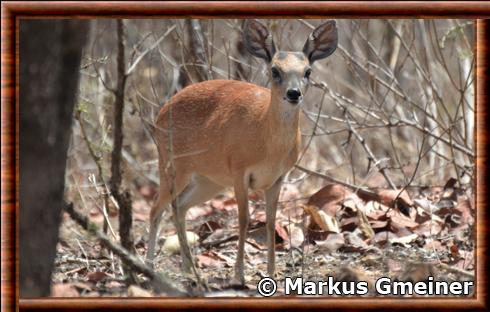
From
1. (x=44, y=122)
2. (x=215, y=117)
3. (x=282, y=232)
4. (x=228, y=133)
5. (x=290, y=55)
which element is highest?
(x=290, y=55)

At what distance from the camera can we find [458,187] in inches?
408

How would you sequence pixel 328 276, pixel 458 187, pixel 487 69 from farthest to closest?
pixel 458 187
pixel 328 276
pixel 487 69

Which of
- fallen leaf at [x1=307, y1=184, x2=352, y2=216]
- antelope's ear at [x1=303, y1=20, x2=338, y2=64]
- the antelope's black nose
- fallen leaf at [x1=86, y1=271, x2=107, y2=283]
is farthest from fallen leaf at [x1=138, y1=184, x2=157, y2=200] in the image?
the antelope's black nose

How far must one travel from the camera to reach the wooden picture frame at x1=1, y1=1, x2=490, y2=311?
6.12 meters

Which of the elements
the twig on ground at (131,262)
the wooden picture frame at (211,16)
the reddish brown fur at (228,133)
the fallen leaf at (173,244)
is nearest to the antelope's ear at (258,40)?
the reddish brown fur at (228,133)

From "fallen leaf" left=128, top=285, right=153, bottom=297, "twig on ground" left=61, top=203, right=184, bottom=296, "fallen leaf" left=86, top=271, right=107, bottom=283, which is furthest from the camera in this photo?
"fallen leaf" left=86, top=271, right=107, bottom=283

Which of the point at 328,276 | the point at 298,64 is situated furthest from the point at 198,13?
the point at 328,276

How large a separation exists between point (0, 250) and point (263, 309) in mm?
1566

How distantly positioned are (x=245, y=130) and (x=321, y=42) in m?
0.92

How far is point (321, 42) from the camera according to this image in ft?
27.8

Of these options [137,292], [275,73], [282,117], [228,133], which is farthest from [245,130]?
[137,292]

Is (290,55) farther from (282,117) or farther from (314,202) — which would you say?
(314,202)

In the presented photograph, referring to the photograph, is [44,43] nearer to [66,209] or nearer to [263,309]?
[66,209]

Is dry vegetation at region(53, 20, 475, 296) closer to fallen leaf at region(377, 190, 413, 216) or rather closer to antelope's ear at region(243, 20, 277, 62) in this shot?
fallen leaf at region(377, 190, 413, 216)
